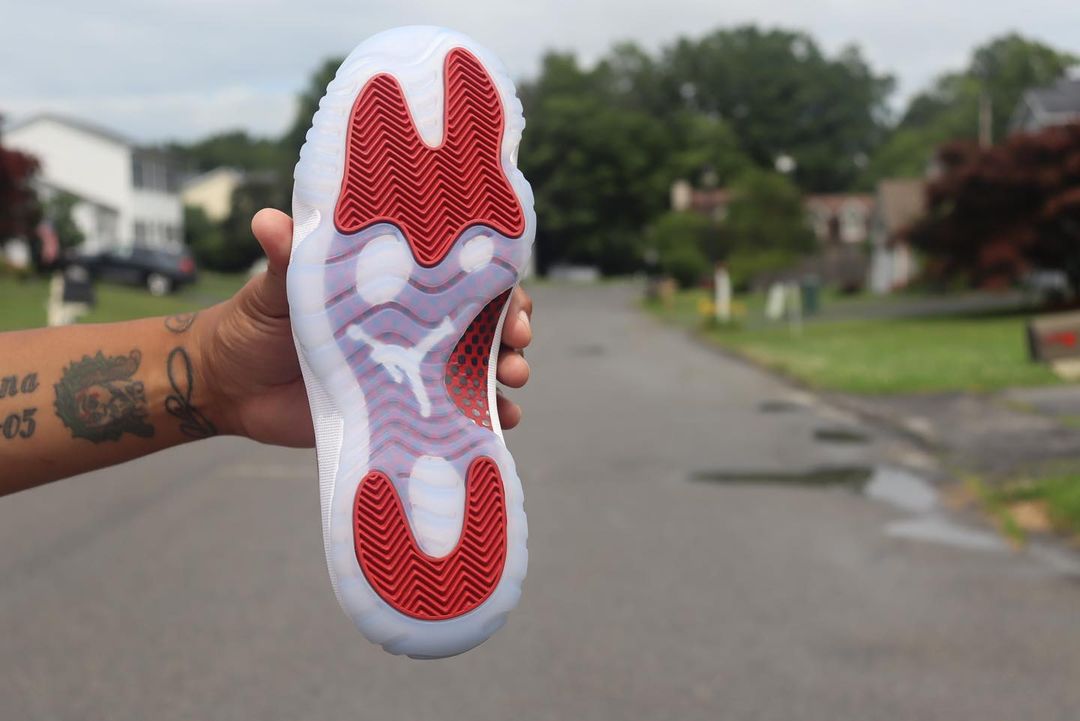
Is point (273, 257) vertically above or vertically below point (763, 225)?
below

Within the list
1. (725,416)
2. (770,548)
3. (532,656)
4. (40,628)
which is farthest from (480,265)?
(725,416)

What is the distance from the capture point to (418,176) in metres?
2.08

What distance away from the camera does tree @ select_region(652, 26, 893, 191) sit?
97.1m

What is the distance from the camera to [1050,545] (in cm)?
704

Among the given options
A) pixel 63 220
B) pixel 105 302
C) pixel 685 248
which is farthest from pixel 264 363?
pixel 685 248

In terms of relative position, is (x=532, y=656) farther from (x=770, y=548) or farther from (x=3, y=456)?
(x=3, y=456)

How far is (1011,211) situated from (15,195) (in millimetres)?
Result: 23355

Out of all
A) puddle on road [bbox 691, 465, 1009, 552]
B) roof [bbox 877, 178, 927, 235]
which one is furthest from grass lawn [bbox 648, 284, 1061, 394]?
roof [bbox 877, 178, 927, 235]

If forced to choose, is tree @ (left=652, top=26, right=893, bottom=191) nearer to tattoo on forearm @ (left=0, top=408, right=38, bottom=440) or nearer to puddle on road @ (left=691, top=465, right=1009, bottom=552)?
puddle on road @ (left=691, top=465, right=1009, bottom=552)

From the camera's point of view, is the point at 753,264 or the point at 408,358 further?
the point at 753,264

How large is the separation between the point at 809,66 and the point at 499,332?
103788 mm

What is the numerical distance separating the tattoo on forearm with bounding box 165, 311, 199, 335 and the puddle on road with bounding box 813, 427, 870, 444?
8.79m

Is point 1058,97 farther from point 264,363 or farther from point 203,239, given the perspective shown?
point 203,239

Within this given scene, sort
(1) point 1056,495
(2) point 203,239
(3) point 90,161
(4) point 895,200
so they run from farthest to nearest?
(2) point 203,239 < (3) point 90,161 < (4) point 895,200 < (1) point 1056,495
